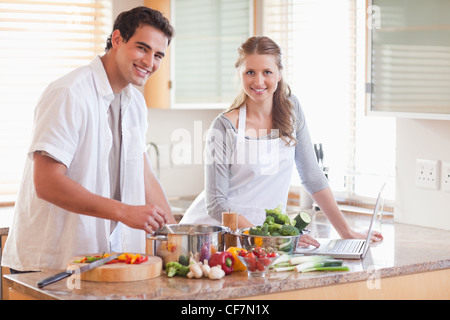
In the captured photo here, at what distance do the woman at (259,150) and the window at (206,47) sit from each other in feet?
4.24

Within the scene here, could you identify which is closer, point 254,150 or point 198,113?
point 254,150

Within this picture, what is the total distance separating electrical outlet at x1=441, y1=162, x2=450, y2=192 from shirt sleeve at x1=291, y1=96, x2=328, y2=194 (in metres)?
0.69

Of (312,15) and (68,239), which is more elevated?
(312,15)

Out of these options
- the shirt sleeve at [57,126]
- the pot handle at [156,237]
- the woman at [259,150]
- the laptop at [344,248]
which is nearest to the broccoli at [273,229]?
the laptop at [344,248]

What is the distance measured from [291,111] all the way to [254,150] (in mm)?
221

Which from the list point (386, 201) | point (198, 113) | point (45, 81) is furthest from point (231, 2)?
point (386, 201)

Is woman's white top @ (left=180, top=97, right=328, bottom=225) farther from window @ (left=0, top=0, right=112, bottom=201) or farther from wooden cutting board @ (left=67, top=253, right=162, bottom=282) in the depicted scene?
window @ (left=0, top=0, right=112, bottom=201)

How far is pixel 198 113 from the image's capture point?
15.3 feet

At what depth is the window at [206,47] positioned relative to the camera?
412cm

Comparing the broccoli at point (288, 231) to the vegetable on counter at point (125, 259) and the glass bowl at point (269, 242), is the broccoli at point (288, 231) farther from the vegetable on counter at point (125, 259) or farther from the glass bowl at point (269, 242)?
the vegetable on counter at point (125, 259)

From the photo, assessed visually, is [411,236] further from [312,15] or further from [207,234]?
[312,15]

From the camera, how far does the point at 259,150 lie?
2805 mm
